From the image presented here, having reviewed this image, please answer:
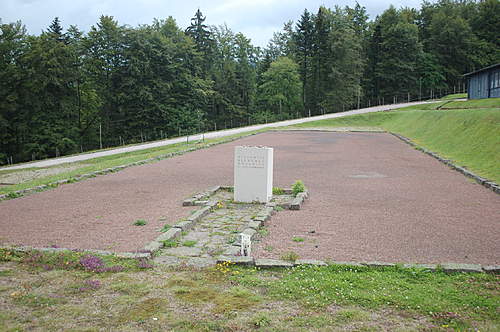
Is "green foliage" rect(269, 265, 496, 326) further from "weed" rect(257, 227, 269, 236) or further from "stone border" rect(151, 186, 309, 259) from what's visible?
"weed" rect(257, 227, 269, 236)

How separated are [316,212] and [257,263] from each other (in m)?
3.18

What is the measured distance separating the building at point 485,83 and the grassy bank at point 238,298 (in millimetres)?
30974

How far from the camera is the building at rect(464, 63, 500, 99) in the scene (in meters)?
30.6

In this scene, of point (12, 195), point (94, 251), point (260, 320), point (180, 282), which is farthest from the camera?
point (12, 195)

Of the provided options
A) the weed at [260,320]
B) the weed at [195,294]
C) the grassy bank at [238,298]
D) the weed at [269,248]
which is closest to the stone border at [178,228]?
the grassy bank at [238,298]

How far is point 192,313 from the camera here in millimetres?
3859

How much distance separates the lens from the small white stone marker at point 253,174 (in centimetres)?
877

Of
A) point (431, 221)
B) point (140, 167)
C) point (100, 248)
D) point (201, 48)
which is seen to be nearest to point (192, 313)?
point (100, 248)

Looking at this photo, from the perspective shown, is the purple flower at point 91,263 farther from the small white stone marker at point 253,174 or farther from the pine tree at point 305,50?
the pine tree at point 305,50

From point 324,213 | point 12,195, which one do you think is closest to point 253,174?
point 324,213

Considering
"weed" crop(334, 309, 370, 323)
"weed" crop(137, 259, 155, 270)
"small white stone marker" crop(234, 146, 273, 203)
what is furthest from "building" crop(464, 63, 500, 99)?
"weed" crop(137, 259, 155, 270)

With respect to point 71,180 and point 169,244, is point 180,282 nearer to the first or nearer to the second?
point 169,244

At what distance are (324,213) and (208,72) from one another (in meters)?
57.5

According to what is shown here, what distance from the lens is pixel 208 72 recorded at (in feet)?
206
